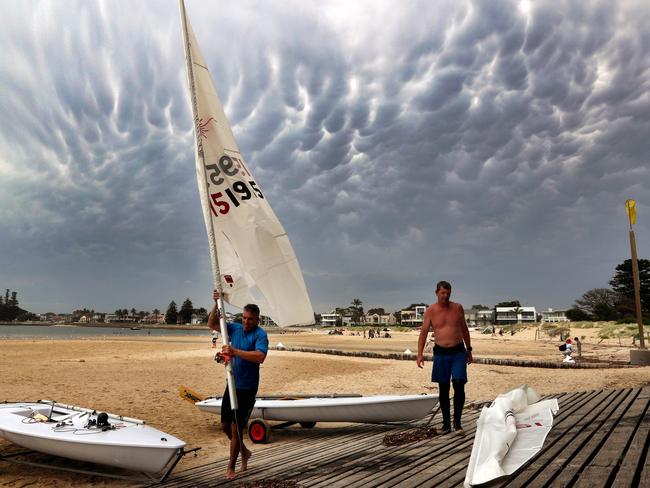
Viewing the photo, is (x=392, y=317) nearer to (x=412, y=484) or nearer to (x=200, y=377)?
(x=200, y=377)

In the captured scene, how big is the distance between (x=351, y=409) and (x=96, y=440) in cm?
367

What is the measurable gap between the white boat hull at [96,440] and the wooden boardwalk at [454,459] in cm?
42

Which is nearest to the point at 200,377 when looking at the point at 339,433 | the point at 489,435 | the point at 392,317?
the point at 339,433

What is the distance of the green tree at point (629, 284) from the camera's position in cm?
7018

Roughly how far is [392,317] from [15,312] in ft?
549

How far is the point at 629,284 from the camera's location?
77938mm

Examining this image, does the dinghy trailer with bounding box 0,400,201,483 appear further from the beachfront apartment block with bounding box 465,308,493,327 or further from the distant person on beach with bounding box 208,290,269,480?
the beachfront apartment block with bounding box 465,308,493,327

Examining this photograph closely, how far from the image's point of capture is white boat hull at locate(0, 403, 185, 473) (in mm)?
5188

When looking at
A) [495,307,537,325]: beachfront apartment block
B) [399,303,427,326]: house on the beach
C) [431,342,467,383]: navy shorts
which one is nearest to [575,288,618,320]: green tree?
[495,307,537,325]: beachfront apartment block

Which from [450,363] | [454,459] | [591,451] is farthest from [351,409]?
[591,451]

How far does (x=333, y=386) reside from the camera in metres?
14.3

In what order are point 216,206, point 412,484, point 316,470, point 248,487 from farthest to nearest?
point 216,206, point 316,470, point 248,487, point 412,484

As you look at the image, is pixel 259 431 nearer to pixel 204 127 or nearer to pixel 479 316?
pixel 204 127

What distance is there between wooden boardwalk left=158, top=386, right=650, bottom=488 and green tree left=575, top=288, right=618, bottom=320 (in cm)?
8253
